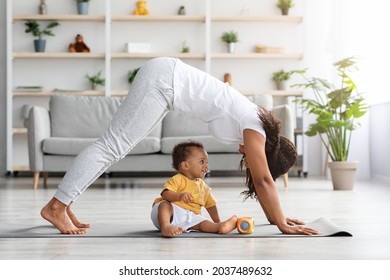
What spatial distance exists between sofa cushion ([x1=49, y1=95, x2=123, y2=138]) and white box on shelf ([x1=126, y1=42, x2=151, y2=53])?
1508 mm

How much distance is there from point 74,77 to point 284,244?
5.95 m

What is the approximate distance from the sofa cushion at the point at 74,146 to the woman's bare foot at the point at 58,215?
2.95 m

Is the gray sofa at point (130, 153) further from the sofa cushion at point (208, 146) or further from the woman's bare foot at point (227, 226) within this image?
the woman's bare foot at point (227, 226)

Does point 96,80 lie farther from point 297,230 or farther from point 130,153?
point 297,230

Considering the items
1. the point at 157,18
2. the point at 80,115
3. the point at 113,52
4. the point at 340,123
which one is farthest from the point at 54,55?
the point at 340,123

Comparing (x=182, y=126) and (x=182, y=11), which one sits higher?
(x=182, y=11)

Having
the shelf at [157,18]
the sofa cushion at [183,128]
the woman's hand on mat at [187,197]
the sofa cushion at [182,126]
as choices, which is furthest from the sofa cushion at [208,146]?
the woman's hand on mat at [187,197]

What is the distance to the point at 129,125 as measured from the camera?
9.13 ft

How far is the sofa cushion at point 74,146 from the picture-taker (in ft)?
18.9

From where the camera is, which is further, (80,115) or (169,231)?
(80,115)

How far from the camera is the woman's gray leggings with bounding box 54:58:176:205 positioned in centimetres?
276

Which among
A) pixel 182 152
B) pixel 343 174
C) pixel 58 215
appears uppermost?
pixel 182 152

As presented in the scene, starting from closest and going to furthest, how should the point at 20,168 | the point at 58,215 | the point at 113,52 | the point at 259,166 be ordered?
the point at 259,166 → the point at 58,215 → the point at 20,168 → the point at 113,52

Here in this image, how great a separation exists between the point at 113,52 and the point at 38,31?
84cm
